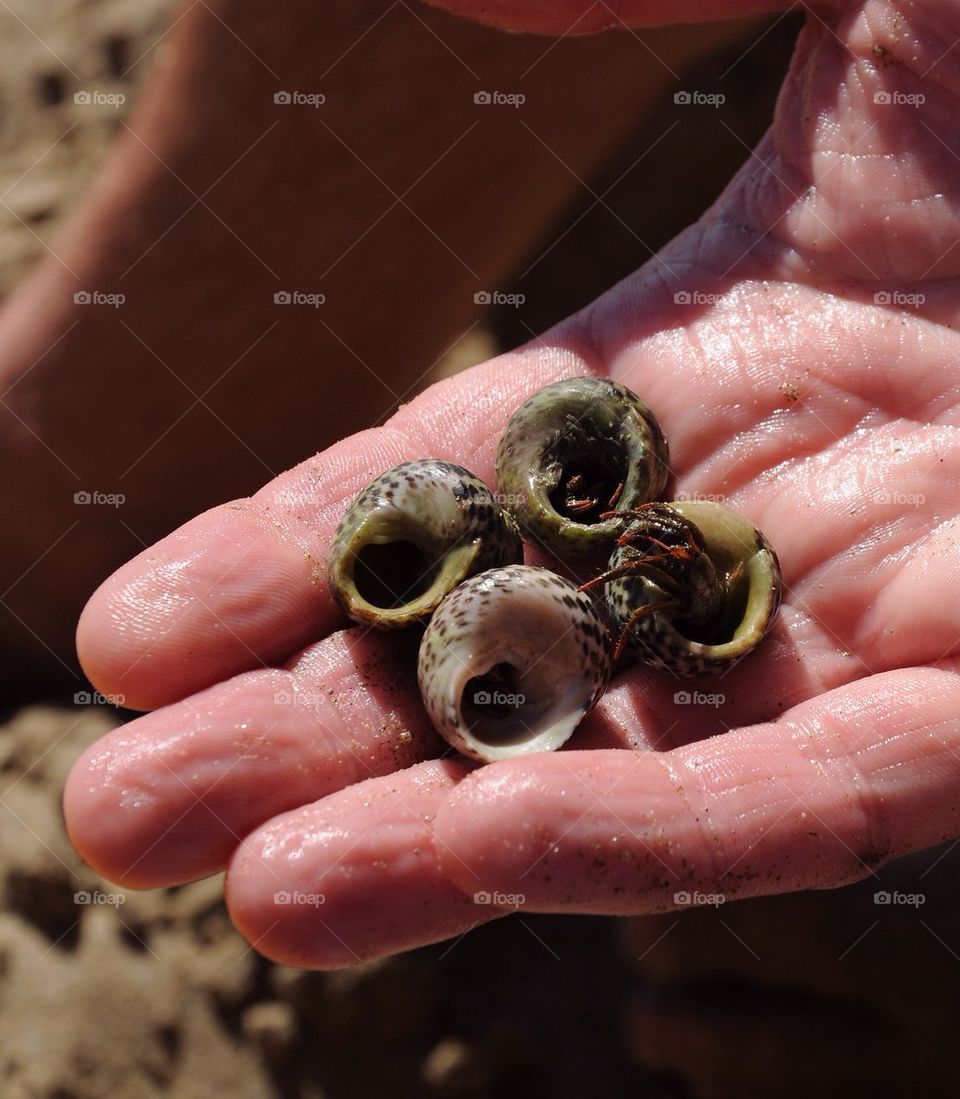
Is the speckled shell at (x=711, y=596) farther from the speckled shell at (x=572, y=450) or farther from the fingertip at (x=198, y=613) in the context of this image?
the fingertip at (x=198, y=613)

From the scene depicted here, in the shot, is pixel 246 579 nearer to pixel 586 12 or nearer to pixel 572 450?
pixel 572 450

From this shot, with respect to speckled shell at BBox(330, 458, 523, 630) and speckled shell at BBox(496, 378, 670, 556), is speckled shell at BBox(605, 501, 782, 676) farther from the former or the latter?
speckled shell at BBox(330, 458, 523, 630)

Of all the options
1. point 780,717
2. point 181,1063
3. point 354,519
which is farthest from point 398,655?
point 181,1063

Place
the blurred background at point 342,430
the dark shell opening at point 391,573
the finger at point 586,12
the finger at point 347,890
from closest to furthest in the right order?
the finger at point 347,890 → the dark shell opening at point 391,573 → the blurred background at point 342,430 → the finger at point 586,12

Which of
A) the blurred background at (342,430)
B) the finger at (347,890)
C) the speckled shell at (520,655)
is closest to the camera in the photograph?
the finger at (347,890)

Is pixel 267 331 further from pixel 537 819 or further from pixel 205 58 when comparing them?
pixel 537 819

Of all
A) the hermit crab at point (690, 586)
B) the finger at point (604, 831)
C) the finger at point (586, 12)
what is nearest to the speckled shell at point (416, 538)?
the hermit crab at point (690, 586)
